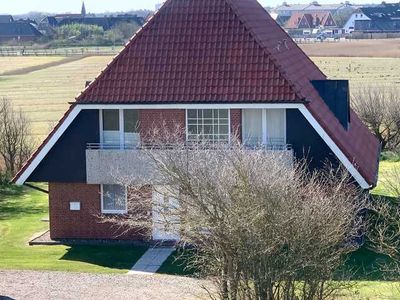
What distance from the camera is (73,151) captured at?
25.8 meters

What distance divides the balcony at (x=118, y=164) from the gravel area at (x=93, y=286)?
10.2ft

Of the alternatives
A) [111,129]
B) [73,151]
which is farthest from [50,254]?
[111,129]

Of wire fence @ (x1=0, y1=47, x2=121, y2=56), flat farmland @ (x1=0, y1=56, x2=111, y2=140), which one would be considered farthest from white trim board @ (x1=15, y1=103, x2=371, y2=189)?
wire fence @ (x1=0, y1=47, x2=121, y2=56)

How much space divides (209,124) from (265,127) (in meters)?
1.58

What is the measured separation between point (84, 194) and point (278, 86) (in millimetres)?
6518

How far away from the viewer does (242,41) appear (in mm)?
25750

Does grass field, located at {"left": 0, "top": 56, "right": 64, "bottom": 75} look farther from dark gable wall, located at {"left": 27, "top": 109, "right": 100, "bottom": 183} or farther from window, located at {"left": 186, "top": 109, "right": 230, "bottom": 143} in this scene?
window, located at {"left": 186, "top": 109, "right": 230, "bottom": 143}

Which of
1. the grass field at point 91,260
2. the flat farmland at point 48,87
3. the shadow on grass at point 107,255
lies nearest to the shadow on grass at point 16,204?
the grass field at point 91,260

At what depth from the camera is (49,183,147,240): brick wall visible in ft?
85.5

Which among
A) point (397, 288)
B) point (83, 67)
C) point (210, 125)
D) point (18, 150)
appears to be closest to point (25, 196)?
point (18, 150)

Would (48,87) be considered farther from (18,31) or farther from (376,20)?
(376,20)

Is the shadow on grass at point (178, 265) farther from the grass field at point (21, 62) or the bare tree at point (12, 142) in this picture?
the grass field at point (21, 62)

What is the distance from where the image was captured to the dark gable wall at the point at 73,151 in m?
25.7

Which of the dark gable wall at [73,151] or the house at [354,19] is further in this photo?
the house at [354,19]
